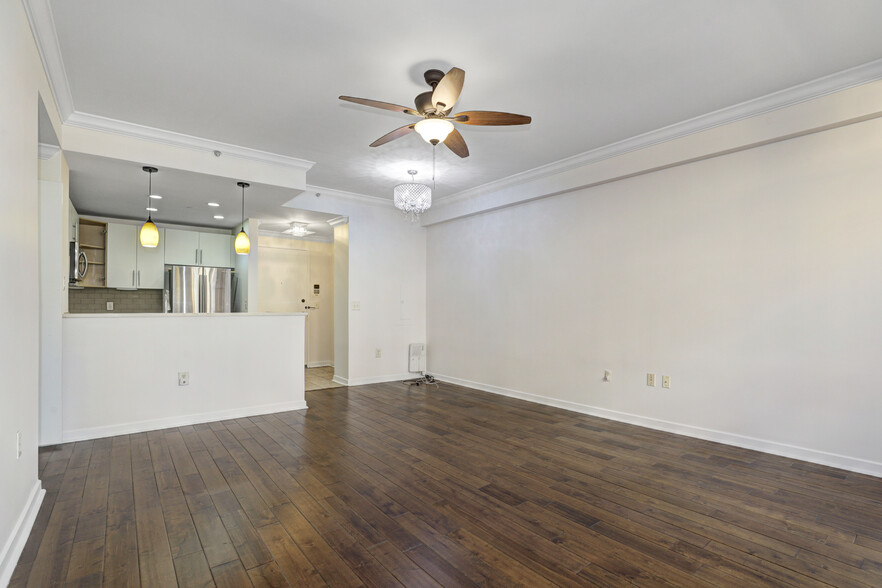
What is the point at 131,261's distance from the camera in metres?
6.25

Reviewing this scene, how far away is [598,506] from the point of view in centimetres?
257

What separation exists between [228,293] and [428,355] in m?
3.36

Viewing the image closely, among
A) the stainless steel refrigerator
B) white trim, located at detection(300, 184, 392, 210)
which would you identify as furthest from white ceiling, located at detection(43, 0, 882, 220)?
the stainless steel refrigerator

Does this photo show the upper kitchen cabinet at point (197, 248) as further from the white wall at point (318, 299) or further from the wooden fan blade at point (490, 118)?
the wooden fan blade at point (490, 118)

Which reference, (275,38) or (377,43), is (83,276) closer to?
(275,38)

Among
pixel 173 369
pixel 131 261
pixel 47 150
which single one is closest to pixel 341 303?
pixel 173 369

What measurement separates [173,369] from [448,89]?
12.1 feet

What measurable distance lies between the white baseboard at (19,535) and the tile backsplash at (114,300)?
4655 mm

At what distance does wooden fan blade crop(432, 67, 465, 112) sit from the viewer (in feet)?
8.24

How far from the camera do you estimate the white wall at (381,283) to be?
20.9 feet

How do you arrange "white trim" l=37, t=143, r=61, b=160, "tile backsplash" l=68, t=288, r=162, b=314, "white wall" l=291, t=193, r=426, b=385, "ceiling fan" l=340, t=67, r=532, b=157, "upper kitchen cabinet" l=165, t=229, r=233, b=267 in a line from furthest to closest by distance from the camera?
1. "upper kitchen cabinet" l=165, t=229, r=233, b=267
2. "white wall" l=291, t=193, r=426, b=385
3. "tile backsplash" l=68, t=288, r=162, b=314
4. "white trim" l=37, t=143, r=61, b=160
5. "ceiling fan" l=340, t=67, r=532, b=157

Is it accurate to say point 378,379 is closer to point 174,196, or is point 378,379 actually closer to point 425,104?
point 174,196

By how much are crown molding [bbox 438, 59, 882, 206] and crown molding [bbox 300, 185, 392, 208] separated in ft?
7.10

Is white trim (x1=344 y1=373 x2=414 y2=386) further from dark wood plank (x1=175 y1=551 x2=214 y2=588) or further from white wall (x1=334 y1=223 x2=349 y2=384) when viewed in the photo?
dark wood plank (x1=175 y1=551 x2=214 y2=588)
